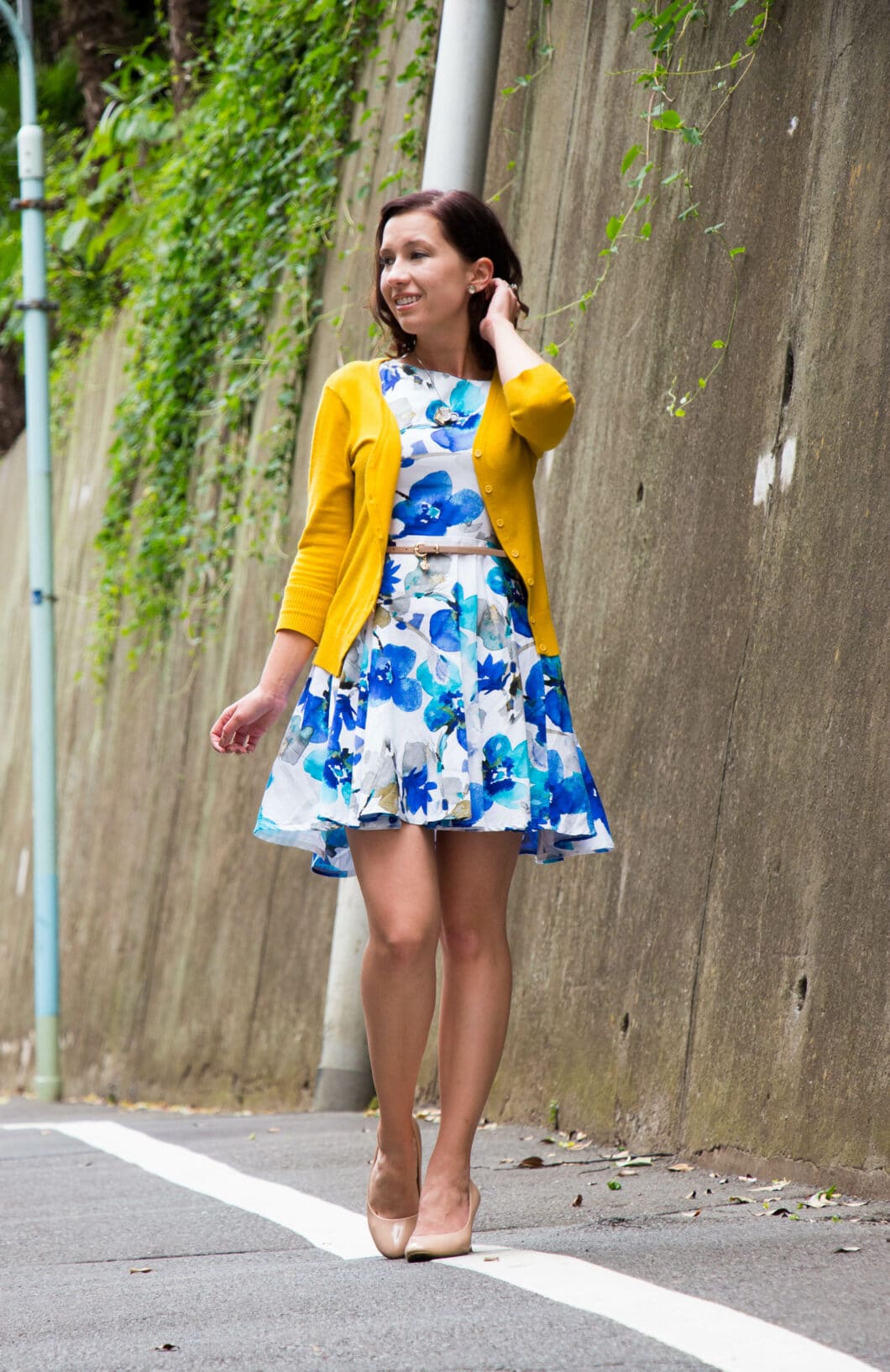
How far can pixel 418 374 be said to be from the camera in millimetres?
3209

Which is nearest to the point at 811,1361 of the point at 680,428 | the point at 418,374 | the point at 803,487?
the point at 418,374

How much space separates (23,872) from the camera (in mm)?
11555

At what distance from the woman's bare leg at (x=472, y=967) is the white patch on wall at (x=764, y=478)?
1.30m

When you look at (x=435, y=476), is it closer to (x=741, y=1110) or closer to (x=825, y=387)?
(x=825, y=387)

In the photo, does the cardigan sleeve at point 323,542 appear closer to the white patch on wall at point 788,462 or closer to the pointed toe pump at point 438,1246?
the pointed toe pump at point 438,1246

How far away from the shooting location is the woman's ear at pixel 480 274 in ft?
10.8

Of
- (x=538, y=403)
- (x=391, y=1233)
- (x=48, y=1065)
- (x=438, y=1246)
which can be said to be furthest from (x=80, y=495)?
(x=438, y=1246)

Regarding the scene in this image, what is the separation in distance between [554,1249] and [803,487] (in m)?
1.74

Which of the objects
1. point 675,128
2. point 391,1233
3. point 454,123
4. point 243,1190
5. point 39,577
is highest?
Result: point 454,123

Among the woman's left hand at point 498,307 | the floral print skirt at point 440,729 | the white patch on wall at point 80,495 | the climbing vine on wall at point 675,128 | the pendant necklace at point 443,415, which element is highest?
the climbing vine on wall at point 675,128

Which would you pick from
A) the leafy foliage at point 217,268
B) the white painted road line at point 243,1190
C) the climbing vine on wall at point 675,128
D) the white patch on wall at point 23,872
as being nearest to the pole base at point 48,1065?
the leafy foliage at point 217,268

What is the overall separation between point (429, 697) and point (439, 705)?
2 cm

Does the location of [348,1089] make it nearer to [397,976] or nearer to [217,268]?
[397,976]

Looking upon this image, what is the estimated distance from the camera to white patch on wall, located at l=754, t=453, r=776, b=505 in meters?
4.00
